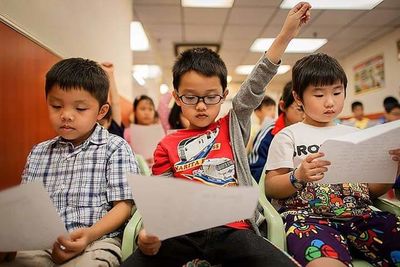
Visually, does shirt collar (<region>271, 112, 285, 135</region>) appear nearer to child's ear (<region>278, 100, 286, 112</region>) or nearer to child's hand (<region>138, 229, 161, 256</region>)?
child's ear (<region>278, 100, 286, 112</region>)

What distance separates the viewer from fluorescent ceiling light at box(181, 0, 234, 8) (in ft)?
13.5

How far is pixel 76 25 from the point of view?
1857mm

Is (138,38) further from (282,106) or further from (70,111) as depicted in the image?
(70,111)

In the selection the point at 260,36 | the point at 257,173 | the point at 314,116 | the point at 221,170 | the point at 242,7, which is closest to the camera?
the point at 221,170

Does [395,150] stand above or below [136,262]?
above

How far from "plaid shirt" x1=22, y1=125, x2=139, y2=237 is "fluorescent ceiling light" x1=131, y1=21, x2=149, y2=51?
159 inches

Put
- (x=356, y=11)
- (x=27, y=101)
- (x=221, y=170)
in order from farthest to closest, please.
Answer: (x=356, y=11) → (x=27, y=101) → (x=221, y=170)

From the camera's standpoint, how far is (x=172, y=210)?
25.1 inches

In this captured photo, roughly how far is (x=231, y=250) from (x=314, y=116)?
576 mm

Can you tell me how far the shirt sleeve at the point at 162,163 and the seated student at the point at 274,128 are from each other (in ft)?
1.80

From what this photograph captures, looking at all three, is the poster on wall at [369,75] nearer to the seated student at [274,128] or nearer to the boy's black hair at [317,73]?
the seated student at [274,128]

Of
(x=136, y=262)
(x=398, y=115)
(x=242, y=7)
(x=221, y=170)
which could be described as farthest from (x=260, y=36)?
(x=136, y=262)

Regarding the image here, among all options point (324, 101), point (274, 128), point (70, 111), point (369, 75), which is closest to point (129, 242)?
point (70, 111)

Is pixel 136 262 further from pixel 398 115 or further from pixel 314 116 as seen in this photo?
pixel 398 115
